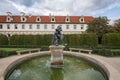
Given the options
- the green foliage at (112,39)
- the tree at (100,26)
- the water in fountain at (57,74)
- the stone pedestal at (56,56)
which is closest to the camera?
the water in fountain at (57,74)

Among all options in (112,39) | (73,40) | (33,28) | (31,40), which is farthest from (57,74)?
(33,28)

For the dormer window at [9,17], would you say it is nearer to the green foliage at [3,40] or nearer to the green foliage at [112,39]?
the green foliage at [3,40]

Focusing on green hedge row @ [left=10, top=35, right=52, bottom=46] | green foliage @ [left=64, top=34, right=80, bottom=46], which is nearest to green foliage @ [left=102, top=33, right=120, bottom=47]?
green foliage @ [left=64, top=34, right=80, bottom=46]

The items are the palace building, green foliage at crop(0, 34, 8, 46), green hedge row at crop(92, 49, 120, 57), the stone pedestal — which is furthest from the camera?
the palace building

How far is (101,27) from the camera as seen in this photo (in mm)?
40656

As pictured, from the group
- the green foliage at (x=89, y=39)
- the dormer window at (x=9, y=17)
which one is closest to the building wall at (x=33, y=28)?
the dormer window at (x=9, y=17)

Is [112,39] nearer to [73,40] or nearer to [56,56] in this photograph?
[73,40]

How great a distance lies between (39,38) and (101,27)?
15415 mm

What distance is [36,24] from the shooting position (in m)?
50.8

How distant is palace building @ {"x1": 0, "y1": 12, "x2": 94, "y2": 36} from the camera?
50.6 meters

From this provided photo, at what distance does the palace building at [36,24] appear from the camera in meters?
50.6

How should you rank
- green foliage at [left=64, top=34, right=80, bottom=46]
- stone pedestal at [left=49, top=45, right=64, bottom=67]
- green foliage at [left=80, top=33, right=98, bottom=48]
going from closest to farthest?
1. stone pedestal at [left=49, top=45, right=64, bottom=67]
2. green foliage at [left=80, top=33, right=98, bottom=48]
3. green foliage at [left=64, top=34, right=80, bottom=46]

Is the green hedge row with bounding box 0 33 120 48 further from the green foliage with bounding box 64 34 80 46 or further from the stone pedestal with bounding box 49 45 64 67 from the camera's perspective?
the stone pedestal with bounding box 49 45 64 67

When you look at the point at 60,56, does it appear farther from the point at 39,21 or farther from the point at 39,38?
the point at 39,21
